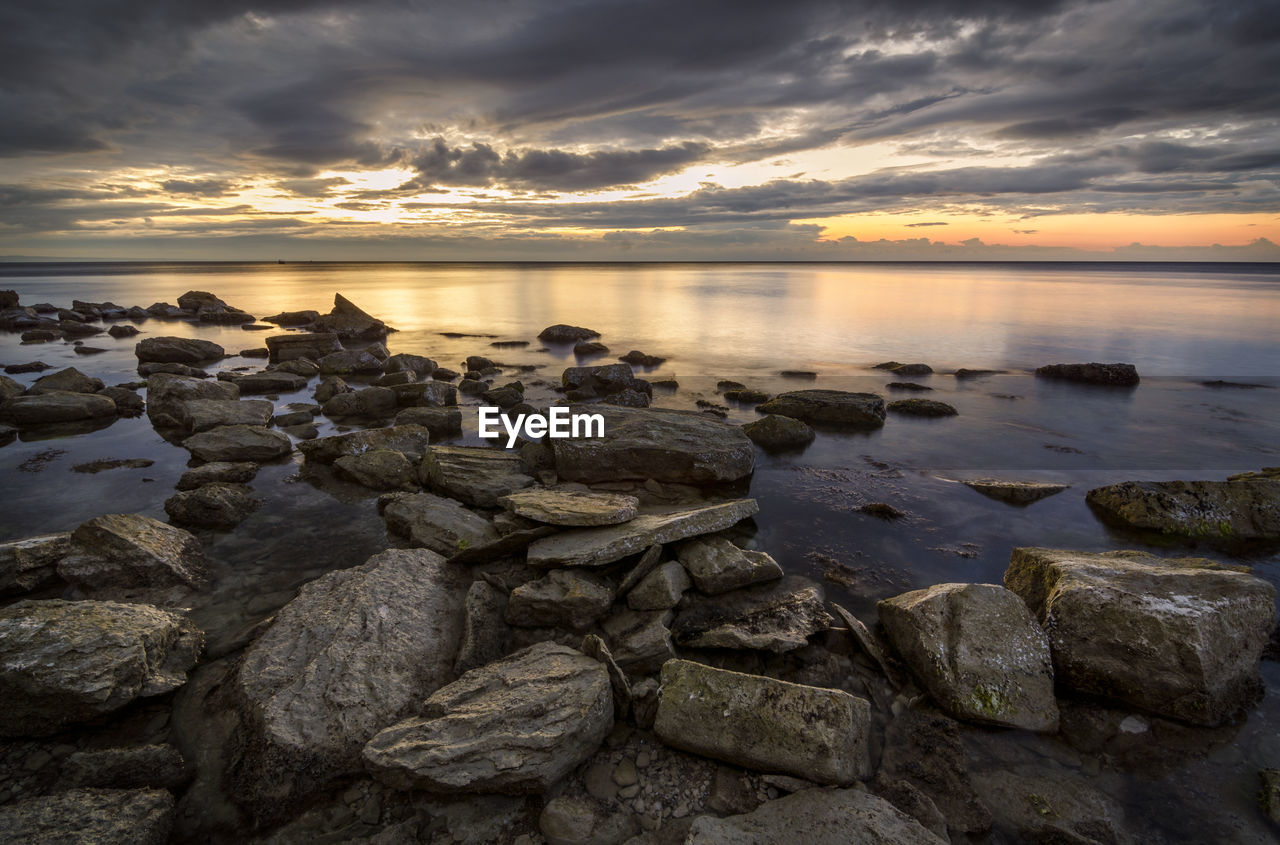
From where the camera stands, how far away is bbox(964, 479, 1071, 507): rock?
10.2 metres

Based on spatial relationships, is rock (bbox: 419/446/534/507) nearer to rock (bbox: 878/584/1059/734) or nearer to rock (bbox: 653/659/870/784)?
rock (bbox: 653/659/870/784)

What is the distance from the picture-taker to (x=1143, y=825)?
14.2ft

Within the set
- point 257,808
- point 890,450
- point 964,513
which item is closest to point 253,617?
point 257,808

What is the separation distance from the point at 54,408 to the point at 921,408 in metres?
23.1

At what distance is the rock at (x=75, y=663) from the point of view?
4578 millimetres

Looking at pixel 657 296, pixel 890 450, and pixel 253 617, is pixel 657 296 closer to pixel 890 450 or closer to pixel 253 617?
pixel 890 450

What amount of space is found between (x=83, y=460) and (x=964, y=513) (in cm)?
1743

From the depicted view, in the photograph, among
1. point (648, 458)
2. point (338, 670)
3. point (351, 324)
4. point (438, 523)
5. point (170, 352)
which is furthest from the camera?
point (351, 324)

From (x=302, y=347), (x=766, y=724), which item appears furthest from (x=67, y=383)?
(x=766, y=724)

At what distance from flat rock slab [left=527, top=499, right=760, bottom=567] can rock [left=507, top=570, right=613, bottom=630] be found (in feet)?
1.39

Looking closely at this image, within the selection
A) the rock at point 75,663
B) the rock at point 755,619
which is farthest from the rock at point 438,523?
the rock at point 75,663

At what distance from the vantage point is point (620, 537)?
6.99 meters

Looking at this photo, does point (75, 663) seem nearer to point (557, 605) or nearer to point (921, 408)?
point (557, 605)

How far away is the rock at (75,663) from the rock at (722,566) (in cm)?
529
